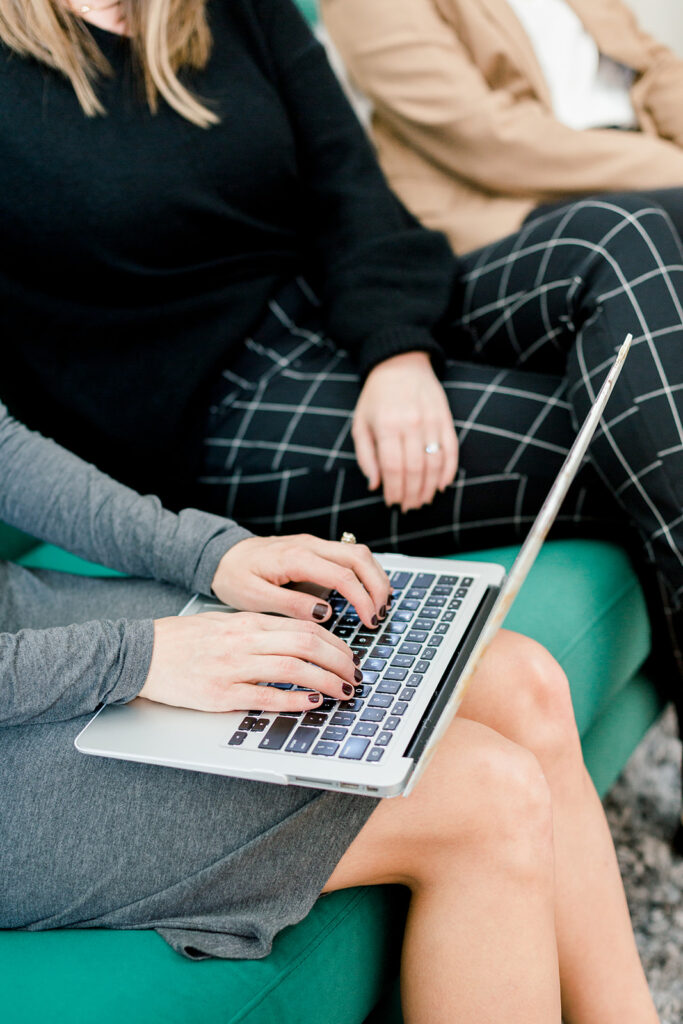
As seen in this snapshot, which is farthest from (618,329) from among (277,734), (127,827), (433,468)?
(127,827)

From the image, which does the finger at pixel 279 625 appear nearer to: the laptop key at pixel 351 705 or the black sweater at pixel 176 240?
the laptop key at pixel 351 705

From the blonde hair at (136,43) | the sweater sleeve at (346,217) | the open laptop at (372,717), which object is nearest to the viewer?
the open laptop at (372,717)

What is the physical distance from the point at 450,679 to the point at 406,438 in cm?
37

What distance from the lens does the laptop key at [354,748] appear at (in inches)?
23.0

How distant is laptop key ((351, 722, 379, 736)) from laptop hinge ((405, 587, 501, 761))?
3cm

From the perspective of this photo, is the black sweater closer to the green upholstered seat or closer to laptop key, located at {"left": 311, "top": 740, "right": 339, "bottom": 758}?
the green upholstered seat

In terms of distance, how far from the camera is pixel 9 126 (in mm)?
927

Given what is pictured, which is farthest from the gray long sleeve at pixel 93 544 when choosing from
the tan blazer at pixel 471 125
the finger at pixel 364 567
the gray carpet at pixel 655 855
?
the tan blazer at pixel 471 125

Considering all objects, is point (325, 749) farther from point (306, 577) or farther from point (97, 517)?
point (97, 517)

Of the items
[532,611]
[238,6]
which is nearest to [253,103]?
[238,6]

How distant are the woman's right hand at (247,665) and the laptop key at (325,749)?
3 cm

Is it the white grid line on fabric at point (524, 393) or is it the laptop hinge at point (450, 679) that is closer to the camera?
the laptop hinge at point (450, 679)

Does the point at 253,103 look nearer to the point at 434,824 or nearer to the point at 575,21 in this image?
the point at 575,21

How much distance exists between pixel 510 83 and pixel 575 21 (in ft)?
0.58
